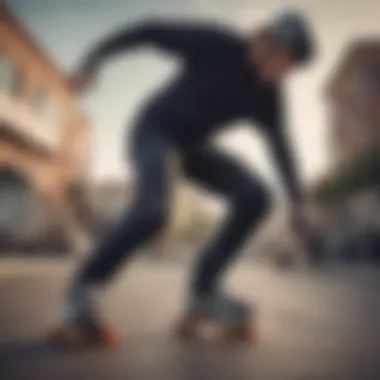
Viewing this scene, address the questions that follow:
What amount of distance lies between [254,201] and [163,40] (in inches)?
12.6

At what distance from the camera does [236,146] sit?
1.29 meters

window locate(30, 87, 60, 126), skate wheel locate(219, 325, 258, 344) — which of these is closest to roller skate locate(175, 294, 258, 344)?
skate wheel locate(219, 325, 258, 344)

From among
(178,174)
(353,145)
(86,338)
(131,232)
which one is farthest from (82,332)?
(353,145)

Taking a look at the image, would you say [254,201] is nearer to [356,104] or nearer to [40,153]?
[356,104]

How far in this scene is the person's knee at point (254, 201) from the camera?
1277 mm

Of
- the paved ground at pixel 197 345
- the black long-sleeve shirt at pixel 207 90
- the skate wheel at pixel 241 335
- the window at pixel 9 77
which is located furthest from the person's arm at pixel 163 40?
the skate wheel at pixel 241 335

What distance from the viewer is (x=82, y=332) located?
1.23 m

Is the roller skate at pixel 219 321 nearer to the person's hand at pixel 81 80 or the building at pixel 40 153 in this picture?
the building at pixel 40 153

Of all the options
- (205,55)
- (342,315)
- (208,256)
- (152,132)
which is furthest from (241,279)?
(205,55)

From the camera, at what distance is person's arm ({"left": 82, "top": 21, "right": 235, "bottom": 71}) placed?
131 cm

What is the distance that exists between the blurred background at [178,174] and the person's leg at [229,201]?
0.02 metres

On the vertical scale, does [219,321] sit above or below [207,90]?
below

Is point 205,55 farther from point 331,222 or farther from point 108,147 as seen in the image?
point 331,222

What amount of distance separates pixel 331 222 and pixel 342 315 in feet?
0.52
